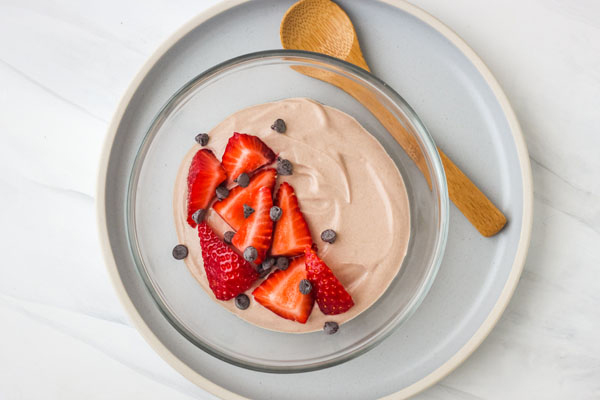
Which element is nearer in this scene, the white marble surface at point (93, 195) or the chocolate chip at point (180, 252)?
the chocolate chip at point (180, 252)

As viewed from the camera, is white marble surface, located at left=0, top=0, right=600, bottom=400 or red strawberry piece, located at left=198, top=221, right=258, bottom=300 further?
white marble surface, located at left=0, top=0, right=600, bottom=400

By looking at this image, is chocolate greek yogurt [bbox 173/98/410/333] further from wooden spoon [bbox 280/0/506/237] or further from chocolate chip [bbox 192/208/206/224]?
wooden spoon [bbox 280/0/506/237]

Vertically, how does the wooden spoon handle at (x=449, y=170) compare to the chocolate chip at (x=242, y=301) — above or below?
above

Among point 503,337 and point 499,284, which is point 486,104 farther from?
point 503,337

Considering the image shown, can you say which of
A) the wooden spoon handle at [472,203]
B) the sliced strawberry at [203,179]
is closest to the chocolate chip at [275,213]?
the sliced strawberry at [203,179]

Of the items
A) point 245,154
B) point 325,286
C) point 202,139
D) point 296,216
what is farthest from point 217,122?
point 325,286

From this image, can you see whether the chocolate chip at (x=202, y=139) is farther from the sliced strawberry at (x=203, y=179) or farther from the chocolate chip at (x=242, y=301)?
the chocolate chip at (x=242, y=301)

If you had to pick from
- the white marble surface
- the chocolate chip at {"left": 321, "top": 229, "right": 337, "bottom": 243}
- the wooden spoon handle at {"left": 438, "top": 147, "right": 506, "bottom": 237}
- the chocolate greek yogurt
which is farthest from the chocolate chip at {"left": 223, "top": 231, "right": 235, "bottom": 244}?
the wooden spoon handle at {"left": 438, "top": 147, "right": 506, "bottom": 237}
